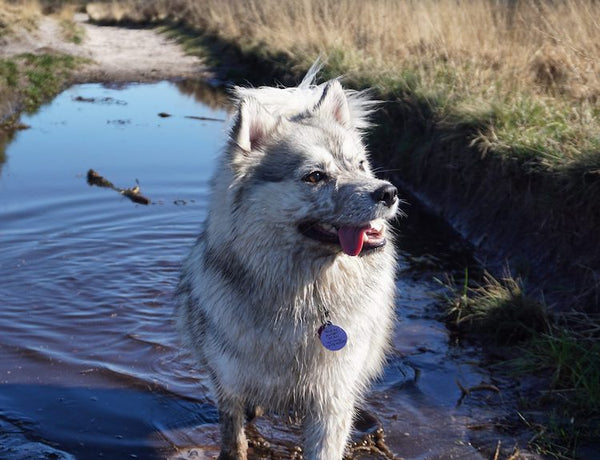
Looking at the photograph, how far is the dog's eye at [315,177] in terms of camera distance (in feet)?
10.0

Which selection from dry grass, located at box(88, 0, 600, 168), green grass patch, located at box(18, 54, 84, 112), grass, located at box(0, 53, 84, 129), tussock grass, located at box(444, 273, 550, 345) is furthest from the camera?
green grass patch, located at box(18, 54, 84, 112)

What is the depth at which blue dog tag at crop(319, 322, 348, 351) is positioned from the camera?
3.05 meters

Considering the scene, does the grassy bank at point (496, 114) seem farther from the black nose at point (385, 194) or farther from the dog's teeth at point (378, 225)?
the black nose at point (385, 194)

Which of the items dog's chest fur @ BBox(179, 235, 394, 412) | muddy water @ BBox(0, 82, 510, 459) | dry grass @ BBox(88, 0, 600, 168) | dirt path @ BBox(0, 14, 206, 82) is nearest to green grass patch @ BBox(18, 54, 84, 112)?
dirt path @ BBox(0, 14, 206, 82)

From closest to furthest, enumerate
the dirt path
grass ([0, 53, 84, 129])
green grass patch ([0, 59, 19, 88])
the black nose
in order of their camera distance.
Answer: the black nose → grass ([0, 53, 84, 129]) → green grass patch ([0, 59, 19, 88]) → the dirt path

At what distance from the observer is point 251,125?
3.18 metres

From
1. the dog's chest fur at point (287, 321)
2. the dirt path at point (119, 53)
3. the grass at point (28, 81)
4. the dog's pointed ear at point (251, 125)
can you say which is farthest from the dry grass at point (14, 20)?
the dog's chest fur at point (287, 321)

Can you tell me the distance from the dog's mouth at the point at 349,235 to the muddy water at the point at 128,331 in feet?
2.27

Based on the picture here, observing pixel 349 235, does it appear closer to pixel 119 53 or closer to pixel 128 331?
pixel 128 331

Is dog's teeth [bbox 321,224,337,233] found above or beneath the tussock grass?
above

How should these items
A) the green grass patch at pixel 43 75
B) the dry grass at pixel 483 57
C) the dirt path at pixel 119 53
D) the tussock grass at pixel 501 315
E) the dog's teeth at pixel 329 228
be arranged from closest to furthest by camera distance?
the dog's teeth at pixel 329 228 < the tussock grass at pixel 501 315 < the dry grass at pixel 483 57 < the green grass patch at pixel 43 75 < the dirt path at pixel 119 53

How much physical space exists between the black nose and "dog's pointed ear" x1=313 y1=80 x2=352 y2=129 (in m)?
0.81

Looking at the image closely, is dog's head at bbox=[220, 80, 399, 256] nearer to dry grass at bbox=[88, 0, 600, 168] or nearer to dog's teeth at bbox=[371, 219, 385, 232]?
dog's teeth at bbox=[371, 219, 385, 232]

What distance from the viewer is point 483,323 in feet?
15.6
